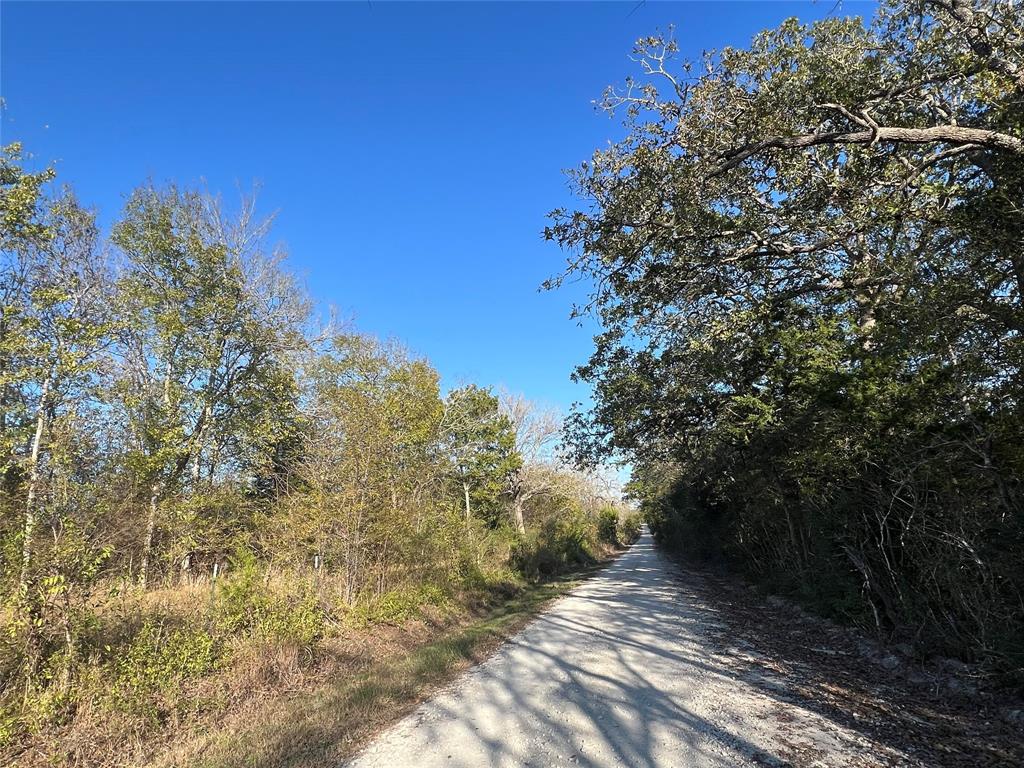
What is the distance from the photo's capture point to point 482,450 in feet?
101

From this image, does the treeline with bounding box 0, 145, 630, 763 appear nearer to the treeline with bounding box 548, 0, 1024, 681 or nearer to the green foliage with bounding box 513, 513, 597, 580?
the green foliage with bounding box 513, 513, 597, 580

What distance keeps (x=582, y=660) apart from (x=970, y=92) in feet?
30.1

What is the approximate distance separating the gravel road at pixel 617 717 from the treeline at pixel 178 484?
9.23ft

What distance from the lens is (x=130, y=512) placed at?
644 centimetres

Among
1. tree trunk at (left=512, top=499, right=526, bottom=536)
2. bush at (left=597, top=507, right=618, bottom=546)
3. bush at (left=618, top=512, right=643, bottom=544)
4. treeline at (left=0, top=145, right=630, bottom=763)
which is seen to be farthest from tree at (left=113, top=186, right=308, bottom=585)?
bush at (left=618, top=512, right=643, bottom=544)

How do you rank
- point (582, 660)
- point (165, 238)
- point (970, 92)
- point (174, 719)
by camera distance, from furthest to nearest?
point (165, 238)
point (582, 660)
point (970, 92)
point (174, 719)

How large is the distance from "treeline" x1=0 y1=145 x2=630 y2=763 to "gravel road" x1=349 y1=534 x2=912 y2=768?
2.81 metres

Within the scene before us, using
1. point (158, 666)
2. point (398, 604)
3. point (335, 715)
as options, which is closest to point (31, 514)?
point (158, 666)

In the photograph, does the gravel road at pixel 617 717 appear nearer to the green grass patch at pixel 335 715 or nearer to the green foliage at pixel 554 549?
the green grass patch at pixel 335 715

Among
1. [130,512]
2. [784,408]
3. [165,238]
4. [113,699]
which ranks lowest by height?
[113,699]

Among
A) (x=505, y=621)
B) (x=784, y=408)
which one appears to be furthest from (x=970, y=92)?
(x=505, y=621)

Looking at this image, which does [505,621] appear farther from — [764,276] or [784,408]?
[764,276]

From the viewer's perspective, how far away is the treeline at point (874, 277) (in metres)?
5.28

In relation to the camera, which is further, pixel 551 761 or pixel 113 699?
pixel 113 699
